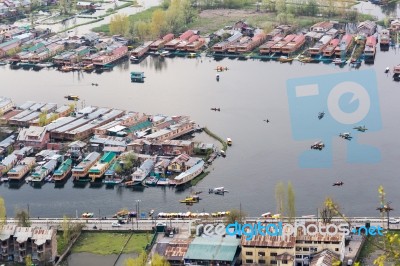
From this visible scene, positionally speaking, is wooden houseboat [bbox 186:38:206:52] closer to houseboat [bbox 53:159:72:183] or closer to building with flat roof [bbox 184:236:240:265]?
houseboat [bbox 53:159:72:183]

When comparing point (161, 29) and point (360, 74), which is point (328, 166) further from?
point (161, 29)

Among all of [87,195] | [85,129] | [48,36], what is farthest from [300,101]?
[48,36]

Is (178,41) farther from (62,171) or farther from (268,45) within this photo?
(62,171)

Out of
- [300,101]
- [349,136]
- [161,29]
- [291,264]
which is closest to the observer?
[291,264]

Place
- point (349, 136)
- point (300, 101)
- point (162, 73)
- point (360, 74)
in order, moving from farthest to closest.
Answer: point (162, 73), point (360, 74), point (300, 101), point (349, 136)

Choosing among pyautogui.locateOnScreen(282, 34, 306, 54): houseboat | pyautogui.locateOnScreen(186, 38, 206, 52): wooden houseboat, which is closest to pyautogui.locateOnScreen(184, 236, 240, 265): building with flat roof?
pyautogui.locateOnScreen(282, 34, 306, 54): houseboat

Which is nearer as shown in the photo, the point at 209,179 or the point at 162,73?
the point at 209,179

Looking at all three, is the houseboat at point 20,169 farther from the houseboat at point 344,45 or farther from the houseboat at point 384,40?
the houseboat at point 384,40
